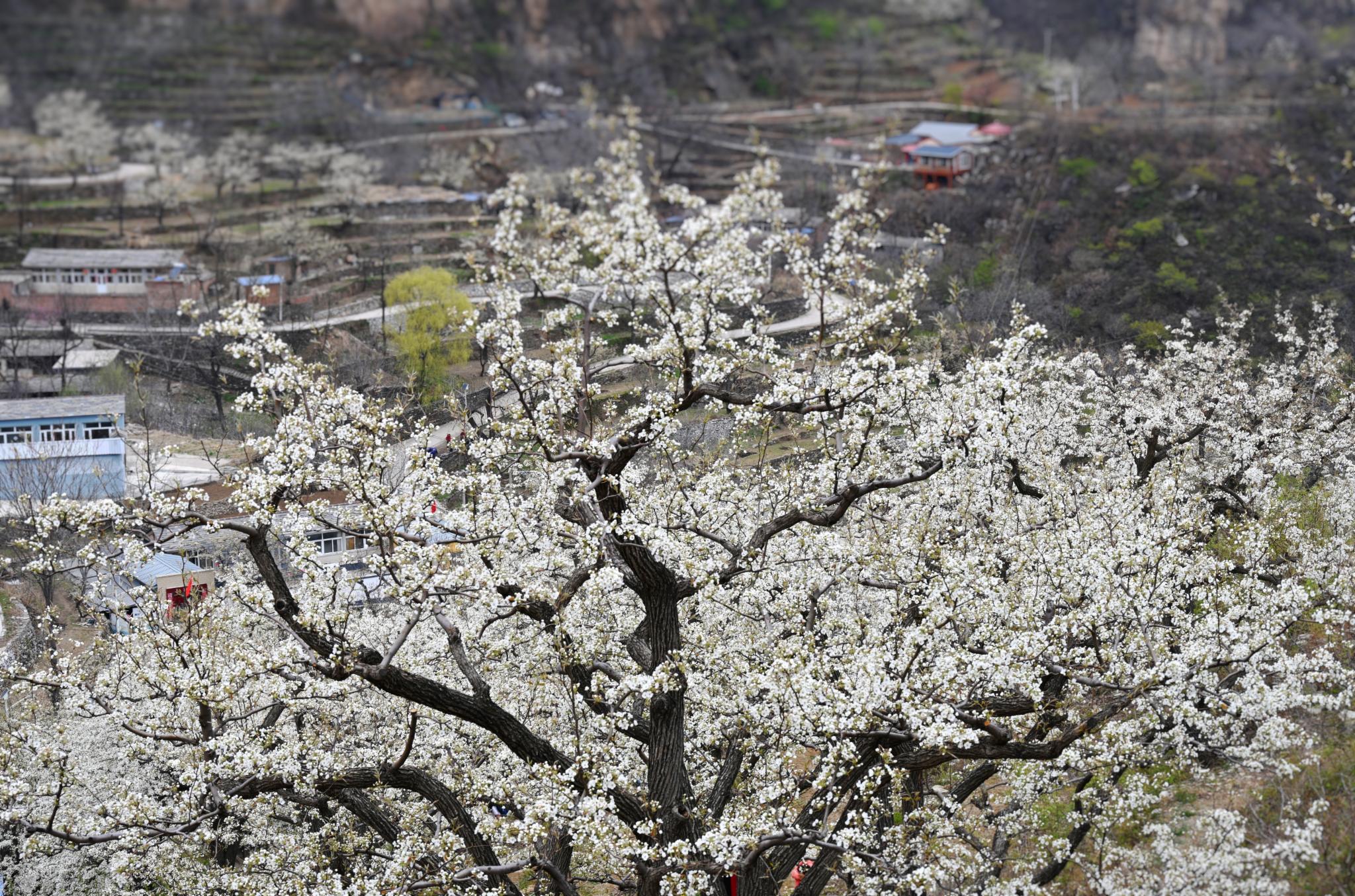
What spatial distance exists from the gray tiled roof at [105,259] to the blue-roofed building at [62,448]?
1146 cm

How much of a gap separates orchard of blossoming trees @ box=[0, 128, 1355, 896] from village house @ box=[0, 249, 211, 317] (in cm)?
2978

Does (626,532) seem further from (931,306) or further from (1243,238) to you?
(1243,238)

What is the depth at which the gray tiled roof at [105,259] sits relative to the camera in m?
43.5

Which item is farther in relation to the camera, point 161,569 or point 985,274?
point 985,274

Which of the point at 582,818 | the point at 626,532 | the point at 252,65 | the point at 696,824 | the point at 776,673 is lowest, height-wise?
the point at 696,824

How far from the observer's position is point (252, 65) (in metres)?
67.4

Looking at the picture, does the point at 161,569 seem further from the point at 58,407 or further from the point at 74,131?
the point at 74,131

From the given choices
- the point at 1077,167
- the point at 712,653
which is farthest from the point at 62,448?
the point at 1077,167

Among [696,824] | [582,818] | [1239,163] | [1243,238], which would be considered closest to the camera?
[582,818]

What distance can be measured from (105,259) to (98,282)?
97 cm

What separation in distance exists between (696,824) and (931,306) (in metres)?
15.2

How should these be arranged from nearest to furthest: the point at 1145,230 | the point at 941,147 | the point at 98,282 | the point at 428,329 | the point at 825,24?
the point at 428,329 → the point at 1145,230 → the point at 98,282 → the point at 941,147 → the point at 825,24

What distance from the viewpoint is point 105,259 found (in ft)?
144

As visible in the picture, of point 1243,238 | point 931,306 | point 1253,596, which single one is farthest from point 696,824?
point 1243,238
